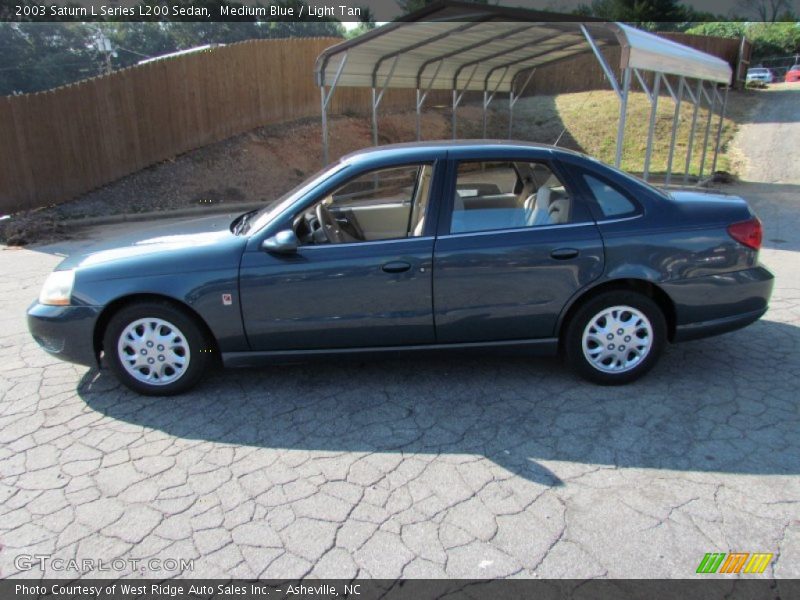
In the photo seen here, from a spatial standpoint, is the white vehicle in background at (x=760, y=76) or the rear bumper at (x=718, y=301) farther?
the white vehicle in background at (x=760, y=76)

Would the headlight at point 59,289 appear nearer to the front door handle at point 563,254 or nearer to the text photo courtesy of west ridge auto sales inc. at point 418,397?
the text photo courtesy of west ridge auto sales inc. at point 418,397

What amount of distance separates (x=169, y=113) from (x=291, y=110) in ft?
14.5

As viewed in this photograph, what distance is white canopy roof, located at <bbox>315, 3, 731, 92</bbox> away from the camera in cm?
898

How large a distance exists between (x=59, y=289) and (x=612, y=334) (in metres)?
3.68

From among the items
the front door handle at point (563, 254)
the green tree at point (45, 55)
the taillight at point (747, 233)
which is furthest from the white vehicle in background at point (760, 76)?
the front door handle at point (563, 254)

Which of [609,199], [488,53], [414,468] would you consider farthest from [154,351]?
[488,53]

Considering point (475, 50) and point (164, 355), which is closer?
point (164, 355)

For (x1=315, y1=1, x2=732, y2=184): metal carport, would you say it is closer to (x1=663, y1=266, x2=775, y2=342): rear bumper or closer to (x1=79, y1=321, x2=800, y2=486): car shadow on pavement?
(x1=663, y1=266, x2=775, y2=342): rear bumper

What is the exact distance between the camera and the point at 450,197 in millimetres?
3885

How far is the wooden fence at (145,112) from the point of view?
12.2 meters

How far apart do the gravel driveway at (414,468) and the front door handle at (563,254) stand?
0.91 meters

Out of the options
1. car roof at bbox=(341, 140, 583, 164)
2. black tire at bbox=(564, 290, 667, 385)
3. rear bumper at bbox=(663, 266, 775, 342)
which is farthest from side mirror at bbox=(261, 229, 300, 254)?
rear bumper at bbox=(663, 266, 775, 342)

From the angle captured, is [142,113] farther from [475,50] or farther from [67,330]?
[67,330]

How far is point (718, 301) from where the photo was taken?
3.92m
